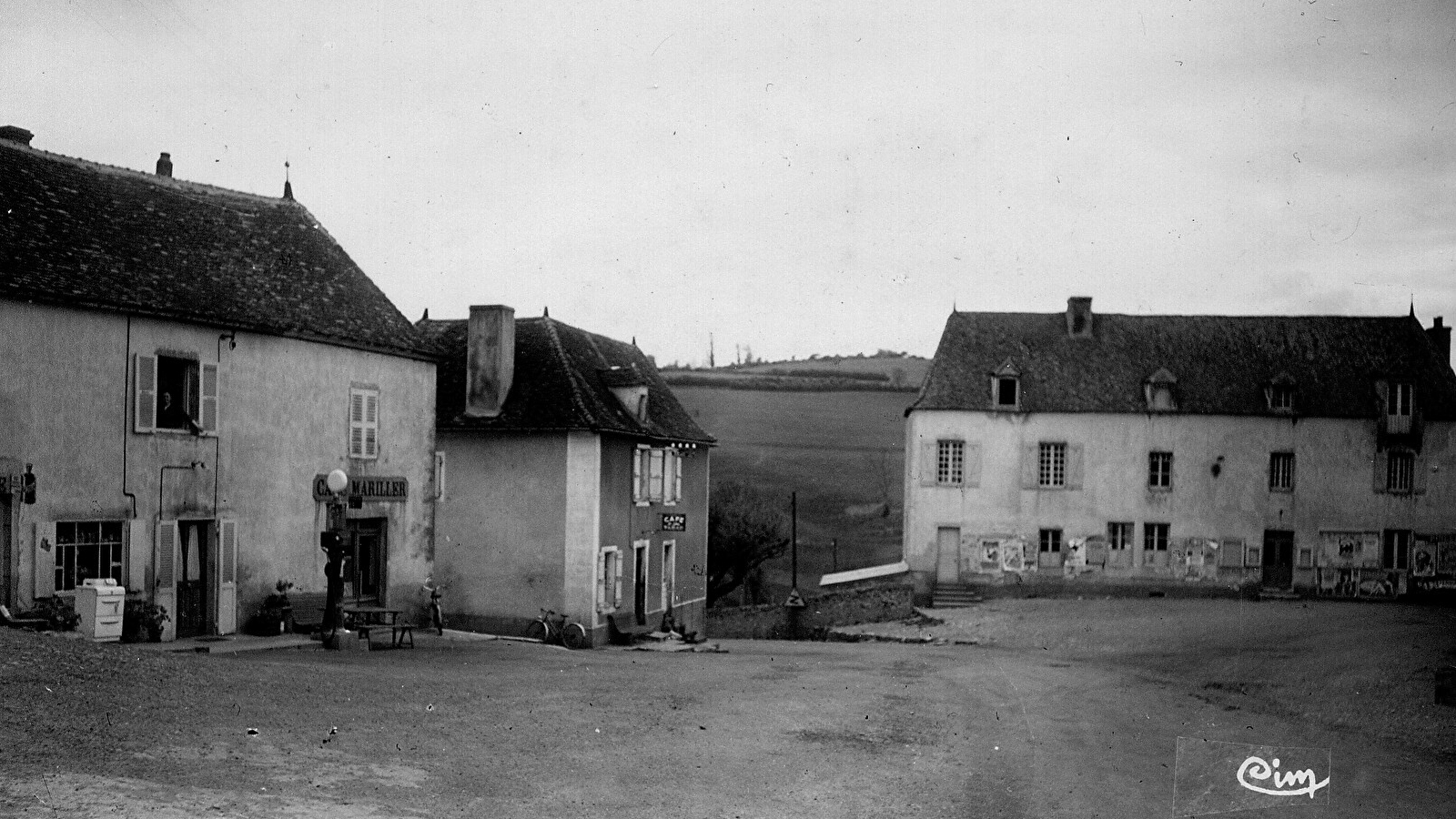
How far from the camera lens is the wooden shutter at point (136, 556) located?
→ 18672 millimetres

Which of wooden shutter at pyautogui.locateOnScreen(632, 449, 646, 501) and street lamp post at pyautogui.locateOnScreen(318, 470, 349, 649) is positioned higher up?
wooden shutter at pyautogui.locateOnScreen(632, 449, 646, 501)

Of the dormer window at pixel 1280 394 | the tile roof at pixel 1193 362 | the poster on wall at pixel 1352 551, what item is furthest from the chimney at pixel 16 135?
the poster on wall at pixel 1352 551

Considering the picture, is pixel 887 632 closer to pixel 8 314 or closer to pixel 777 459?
pixel 8 314

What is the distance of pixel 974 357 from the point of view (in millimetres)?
39094

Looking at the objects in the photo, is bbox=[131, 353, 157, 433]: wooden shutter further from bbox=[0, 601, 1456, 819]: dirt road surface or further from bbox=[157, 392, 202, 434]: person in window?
bbox=[0, 601, 1456, 819]: dirt road surface

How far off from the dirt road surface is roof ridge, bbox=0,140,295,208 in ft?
29.1

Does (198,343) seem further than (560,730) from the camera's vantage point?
Yes

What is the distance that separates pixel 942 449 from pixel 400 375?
63.1ft

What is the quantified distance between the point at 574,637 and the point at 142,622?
31.0 ft

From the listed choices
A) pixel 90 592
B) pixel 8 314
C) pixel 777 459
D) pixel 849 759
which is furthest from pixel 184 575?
pixel 777 459

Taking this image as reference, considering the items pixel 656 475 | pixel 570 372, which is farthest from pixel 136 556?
pixel 656 475

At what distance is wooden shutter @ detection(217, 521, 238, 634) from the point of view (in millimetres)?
20016

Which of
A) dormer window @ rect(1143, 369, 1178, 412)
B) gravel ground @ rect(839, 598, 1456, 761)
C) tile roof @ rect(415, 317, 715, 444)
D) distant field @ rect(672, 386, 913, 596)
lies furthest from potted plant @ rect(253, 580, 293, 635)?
distant field @ rect(672, 386, 913, 596)

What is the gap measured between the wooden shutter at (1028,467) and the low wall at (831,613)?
15.8ft
